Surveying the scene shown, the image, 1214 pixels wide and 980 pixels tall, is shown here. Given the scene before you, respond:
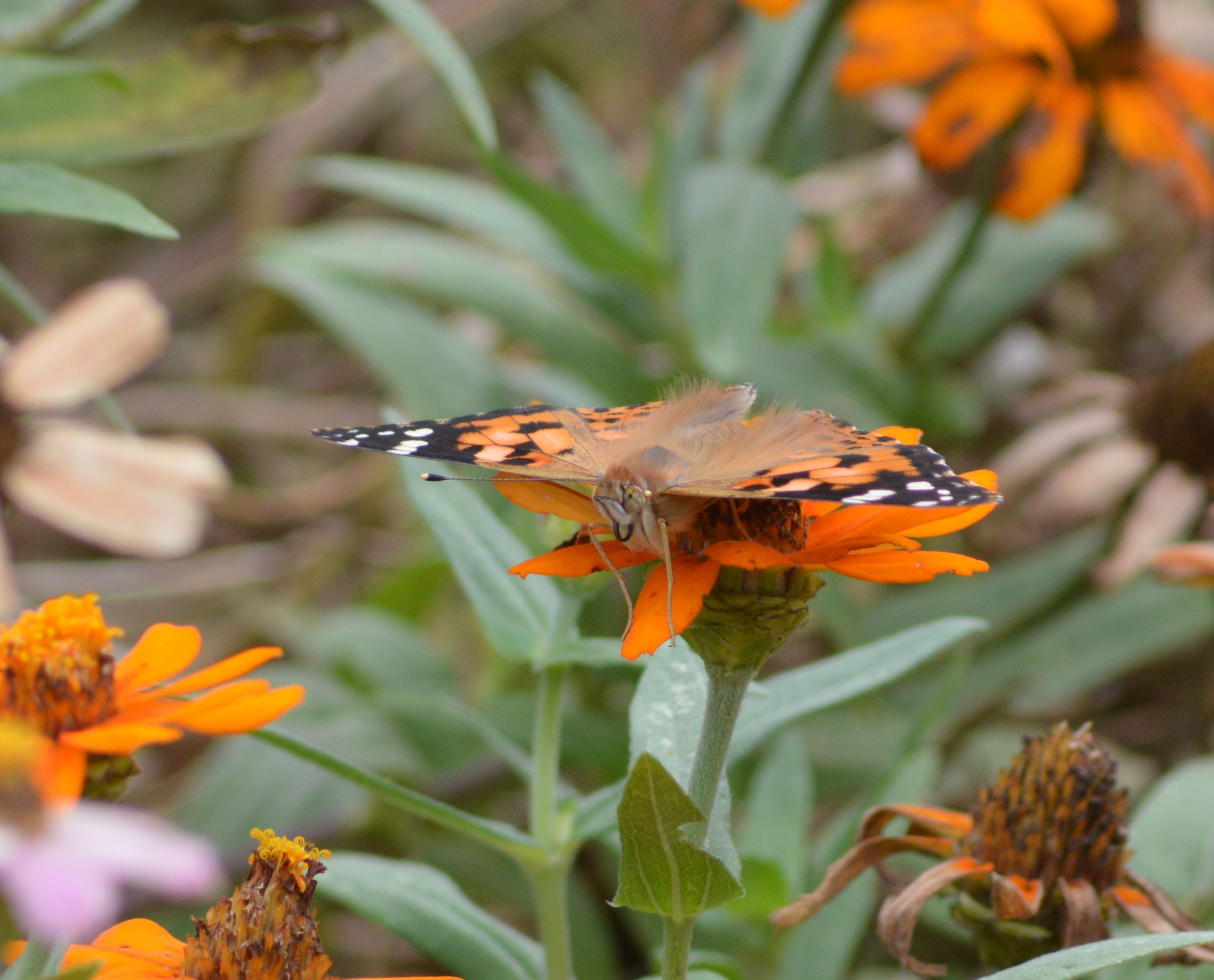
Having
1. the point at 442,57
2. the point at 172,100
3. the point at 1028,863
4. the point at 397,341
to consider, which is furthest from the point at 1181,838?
the point at 397,341

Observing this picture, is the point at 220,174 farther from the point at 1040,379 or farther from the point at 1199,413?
the point at 1199,413

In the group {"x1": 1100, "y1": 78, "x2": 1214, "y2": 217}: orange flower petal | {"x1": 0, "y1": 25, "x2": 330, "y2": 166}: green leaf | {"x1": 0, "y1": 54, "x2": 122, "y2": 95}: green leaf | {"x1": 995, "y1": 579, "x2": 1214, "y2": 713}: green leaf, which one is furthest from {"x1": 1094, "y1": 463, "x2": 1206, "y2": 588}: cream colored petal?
{"x1": 0, "y1": 54, "x2": 122, "y2": 95}: green leaf

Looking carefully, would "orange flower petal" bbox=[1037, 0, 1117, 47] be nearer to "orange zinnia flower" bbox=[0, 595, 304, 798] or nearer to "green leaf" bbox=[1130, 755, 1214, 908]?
"green leaf" bbox=[1130, 755, 1214, 908]

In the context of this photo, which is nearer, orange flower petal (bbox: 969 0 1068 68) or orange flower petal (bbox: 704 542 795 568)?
orange flower petal (bbox: 704 542 795 568)

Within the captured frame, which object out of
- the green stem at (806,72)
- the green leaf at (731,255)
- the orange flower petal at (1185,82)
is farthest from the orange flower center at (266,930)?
the orange flower petal at (1185,82)

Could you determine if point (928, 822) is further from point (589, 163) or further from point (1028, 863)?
point (589, 163)

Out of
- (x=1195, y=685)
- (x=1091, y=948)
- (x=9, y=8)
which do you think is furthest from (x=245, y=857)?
(x=1195, y=685)
